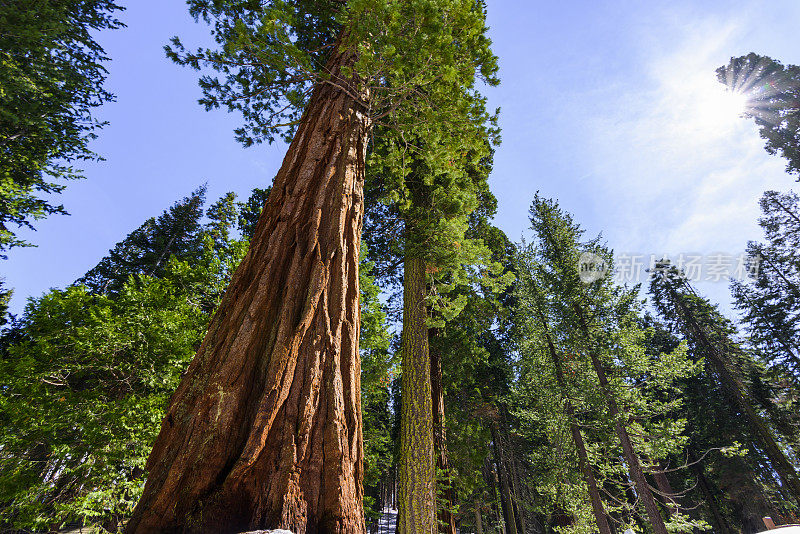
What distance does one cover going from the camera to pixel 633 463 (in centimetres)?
1027

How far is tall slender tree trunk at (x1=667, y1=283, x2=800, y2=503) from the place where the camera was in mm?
16453

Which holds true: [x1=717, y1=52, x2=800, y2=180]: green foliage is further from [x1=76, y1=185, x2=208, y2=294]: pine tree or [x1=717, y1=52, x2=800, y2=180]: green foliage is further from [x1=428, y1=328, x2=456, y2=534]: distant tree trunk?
[x1=76, y1=185, x2=208, y2=294]: pine tree

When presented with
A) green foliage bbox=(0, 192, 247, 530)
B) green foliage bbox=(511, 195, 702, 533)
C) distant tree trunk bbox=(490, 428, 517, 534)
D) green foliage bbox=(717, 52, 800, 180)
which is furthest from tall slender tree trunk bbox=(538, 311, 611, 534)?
green foliage bbox=(717, 52, 800, 180)

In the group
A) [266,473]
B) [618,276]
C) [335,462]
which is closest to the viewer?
[266,473]

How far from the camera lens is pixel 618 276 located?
43.5 feet

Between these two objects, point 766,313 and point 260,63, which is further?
point 766,313

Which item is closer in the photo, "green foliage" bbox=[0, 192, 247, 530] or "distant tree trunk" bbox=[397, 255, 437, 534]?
"distant tree trunk" bbox=[397, 255, 437, 534]

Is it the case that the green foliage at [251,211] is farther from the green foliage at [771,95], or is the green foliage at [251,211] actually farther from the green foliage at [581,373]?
the green foliage at [771,95]

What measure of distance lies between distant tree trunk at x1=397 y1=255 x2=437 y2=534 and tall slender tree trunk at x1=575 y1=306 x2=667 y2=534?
352 inches

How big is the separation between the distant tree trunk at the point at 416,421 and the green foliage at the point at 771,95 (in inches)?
888

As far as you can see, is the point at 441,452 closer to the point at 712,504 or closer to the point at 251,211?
the point at 251,211

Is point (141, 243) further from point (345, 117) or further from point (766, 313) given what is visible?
point (766, 313)

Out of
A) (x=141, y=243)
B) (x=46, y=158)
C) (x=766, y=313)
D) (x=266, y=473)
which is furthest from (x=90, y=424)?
(x=766, y=313)

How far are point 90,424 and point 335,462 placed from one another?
786cm
